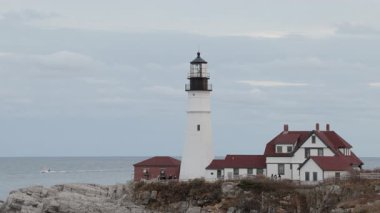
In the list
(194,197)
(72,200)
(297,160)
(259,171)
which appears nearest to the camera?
(72,200)

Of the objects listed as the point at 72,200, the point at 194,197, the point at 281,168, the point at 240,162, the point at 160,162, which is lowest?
the point at 72,200

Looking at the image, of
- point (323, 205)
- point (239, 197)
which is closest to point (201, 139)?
point (239, 197)

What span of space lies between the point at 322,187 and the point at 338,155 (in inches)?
195

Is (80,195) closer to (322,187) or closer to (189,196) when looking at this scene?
(189,196)

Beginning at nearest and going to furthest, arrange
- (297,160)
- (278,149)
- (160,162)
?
(297,160) → (278,149) → (160,162)

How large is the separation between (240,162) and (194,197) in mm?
4947

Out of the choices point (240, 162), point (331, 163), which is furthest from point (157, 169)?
point (331, 163)

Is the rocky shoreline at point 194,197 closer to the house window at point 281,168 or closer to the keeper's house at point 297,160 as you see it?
the keeper's house at point 297,160

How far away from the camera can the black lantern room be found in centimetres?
5503

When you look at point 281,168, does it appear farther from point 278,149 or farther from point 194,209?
point 194,209

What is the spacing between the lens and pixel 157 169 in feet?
186

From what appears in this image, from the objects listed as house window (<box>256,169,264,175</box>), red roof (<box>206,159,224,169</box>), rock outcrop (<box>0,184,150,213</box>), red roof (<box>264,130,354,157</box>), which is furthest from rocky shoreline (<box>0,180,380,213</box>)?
red roof (<box>264,130,354,157</box>)

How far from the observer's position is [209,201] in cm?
5009

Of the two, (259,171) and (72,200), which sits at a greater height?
(259,171)
